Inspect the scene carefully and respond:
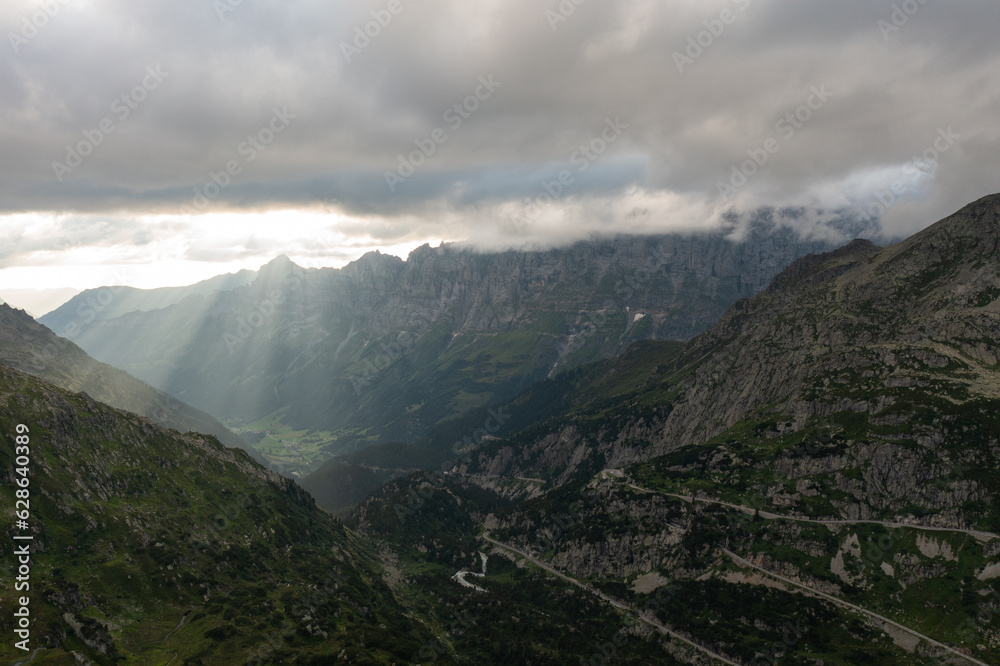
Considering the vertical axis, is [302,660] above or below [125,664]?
below

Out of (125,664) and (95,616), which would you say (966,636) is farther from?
(95,616)

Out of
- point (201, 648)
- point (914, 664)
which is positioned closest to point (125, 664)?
point (201, 648)

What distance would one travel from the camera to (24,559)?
167m

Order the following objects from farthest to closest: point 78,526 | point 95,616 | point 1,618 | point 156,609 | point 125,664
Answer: point 78,526 → point 156,609 → point 95,616 → point 125,664 → point 1,618

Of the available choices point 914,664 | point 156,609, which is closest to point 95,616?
point 156,609

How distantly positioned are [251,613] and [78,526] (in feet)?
209

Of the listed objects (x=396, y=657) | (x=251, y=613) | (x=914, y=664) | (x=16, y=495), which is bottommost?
(x=914, y=664)

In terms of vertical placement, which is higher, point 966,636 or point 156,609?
point 156,609

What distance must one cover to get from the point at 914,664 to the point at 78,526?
273m

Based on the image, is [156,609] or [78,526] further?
[78,526]

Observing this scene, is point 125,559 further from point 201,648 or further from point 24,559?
point 201,648

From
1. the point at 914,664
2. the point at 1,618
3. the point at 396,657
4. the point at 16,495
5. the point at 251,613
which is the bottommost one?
the point at 914,664

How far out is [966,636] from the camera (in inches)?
7785

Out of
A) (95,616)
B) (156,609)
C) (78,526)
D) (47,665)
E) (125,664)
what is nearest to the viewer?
(47,665)
